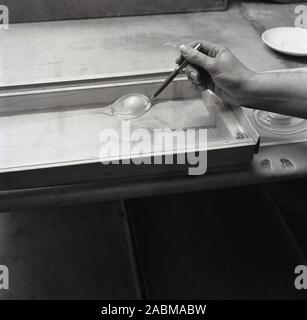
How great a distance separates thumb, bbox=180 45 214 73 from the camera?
1052 millimetres

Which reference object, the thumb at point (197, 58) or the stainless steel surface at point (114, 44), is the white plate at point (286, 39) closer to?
the stainless steel surface at point (114, 44)

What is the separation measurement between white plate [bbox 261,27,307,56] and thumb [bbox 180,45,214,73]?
0.49 m

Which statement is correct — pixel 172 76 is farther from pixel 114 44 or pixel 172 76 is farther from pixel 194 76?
pixel 114 44

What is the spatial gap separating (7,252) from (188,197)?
0.86 meters

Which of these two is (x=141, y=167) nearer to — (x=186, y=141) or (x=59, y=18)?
(x=186, y=141)

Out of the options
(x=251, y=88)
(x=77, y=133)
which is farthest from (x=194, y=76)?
(x=77, y=133)

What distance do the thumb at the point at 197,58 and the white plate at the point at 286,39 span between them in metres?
0.49

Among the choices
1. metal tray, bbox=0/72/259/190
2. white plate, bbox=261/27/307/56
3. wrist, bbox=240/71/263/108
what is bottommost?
metal tray, bbox=0/72/259/190

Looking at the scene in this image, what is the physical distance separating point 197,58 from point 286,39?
0.61 meters

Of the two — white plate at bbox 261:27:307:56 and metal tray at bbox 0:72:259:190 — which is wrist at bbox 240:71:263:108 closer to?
metal tray at bbox 0:72:259:190

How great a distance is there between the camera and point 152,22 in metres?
1.68

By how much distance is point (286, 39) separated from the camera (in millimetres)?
1491

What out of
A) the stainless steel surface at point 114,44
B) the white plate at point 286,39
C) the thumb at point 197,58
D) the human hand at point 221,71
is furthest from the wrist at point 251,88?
the white plate at point 286,39

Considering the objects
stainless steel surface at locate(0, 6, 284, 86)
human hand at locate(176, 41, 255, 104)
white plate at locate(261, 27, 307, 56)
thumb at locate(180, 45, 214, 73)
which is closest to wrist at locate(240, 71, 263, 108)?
human hand at locate(176, 41, 255, 104)
